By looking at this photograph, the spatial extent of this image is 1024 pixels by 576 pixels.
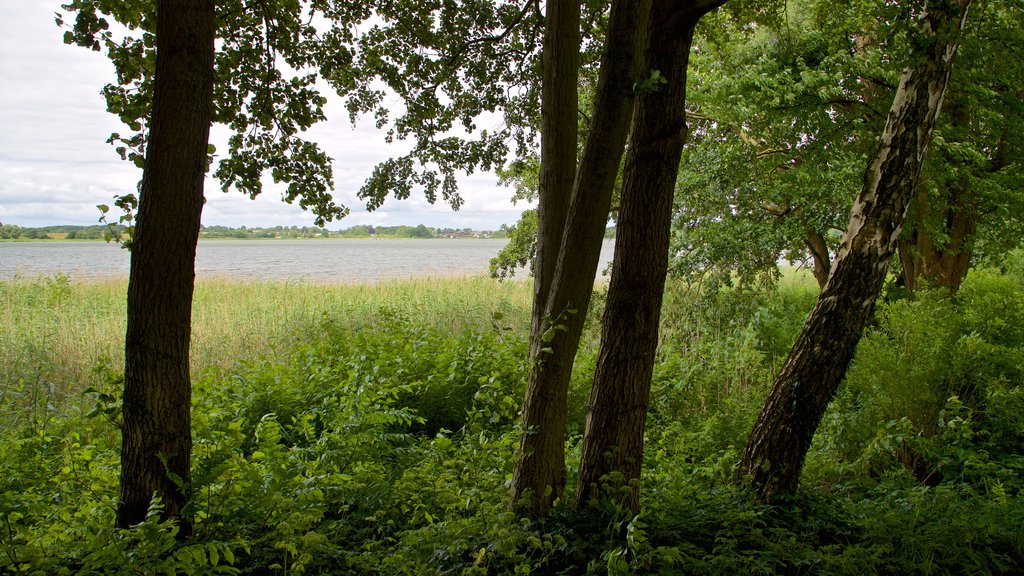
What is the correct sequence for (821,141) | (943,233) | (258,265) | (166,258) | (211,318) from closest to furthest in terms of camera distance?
1. (166,258)
2. (943,233)
3. (821,141)
4. (211,318)
5. (258,265)

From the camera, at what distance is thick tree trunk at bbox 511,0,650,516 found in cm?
317

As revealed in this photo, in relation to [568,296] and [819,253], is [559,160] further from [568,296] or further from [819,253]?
[819,253]

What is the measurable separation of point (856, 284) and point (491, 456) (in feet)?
9.30

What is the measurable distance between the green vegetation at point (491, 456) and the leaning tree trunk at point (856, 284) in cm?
36

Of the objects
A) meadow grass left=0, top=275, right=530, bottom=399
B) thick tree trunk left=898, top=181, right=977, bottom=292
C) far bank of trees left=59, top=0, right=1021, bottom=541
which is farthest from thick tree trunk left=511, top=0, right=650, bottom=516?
thick tree trunk left=898, top=181, right=977, bottom=292

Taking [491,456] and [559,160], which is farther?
[491,456]

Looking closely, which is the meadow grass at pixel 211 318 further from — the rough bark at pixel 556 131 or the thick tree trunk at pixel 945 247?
the thick tree trunk at pixel 945 247

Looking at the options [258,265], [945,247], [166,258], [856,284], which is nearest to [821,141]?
[945,247]

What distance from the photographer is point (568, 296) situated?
3.37m

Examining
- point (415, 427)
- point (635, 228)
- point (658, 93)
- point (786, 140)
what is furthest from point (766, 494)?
point (786, 140)

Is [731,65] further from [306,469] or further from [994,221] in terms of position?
[306,469]

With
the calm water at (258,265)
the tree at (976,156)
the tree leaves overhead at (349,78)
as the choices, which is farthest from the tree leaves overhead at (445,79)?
the calm water at (258,265)

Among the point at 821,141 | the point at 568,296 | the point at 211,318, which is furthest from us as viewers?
the point at 211,318

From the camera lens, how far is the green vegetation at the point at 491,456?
295 centimetres
